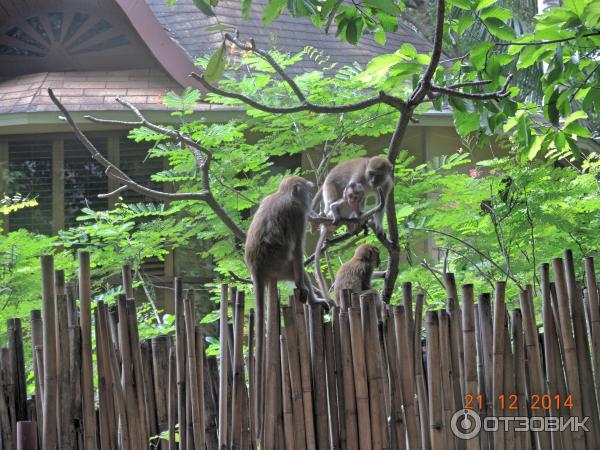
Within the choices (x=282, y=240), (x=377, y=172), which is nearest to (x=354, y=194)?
(x=377, y=172)

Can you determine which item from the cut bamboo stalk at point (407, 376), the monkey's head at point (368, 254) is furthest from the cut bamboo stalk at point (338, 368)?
the monkey's head at point (368, 254)

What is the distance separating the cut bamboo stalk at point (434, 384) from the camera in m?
2.92

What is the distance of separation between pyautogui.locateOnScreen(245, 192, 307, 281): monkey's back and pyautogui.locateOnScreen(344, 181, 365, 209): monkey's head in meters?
1.01

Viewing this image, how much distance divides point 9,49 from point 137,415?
8.83 meters

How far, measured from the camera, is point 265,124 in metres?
7.30

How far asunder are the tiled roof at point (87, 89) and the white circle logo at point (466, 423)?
666 cm

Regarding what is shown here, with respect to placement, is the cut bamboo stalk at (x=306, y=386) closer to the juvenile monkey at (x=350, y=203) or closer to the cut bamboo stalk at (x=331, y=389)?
the cut bamboo stalk at (x=331, y=389)

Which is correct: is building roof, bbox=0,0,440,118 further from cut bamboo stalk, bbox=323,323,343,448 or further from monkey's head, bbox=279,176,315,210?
cut bamboo stalk, bbox=323,323,343,448

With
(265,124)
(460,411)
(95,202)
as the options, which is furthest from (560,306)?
(95,202)

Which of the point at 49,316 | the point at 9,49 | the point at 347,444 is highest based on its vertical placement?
the point at 9,49

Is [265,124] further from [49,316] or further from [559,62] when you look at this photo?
[49,316]

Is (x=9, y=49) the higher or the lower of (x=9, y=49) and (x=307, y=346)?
the higher

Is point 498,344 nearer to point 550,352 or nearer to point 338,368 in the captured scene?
point 550,352
